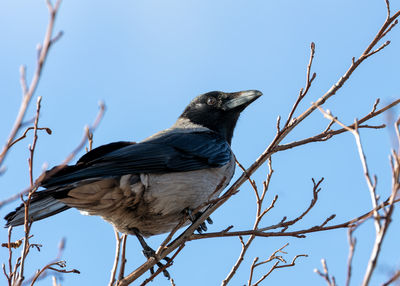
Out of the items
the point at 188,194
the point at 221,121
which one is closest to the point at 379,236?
the point at 188,194

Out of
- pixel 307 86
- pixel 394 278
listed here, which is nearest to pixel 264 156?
pixel 307 86

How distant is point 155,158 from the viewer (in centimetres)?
598

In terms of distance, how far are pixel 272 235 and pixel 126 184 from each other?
174cm

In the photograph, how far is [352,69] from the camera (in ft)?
15.5

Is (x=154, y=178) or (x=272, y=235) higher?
(x=154, y=178)

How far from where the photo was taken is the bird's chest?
564 centimetres

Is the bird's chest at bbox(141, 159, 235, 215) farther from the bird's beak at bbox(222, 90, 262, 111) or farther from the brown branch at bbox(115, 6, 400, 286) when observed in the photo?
the bird's beak at bbox(222, 90, 262, 111)

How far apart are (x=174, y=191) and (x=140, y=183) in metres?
0.37

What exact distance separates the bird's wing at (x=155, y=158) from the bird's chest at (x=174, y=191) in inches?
3.9

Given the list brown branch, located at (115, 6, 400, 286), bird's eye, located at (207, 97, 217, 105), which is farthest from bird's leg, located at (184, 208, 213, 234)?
bird's eye, located at (207, 97, 217, 105)

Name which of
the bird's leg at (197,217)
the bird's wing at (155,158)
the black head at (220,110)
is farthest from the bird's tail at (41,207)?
the black head at (220,110)

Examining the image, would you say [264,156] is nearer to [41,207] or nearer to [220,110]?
[41,207]

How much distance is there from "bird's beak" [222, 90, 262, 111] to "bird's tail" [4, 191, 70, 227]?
2965mm

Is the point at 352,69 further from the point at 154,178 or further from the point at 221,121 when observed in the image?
the point at 221,121
